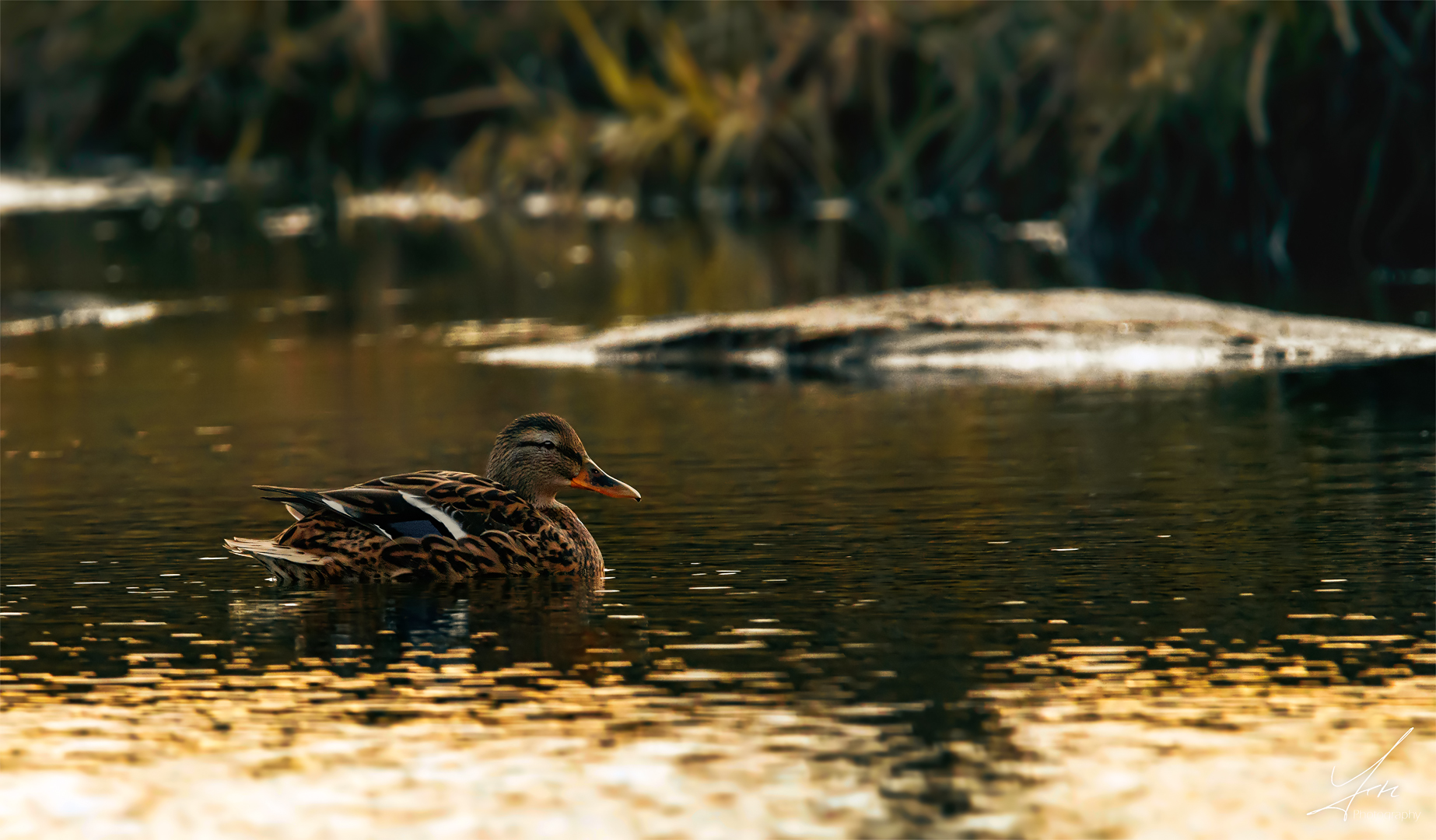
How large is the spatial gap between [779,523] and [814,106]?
22635 millimetres

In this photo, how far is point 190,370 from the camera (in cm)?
1789

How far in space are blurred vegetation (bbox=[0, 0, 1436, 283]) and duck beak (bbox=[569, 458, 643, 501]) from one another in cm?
1397

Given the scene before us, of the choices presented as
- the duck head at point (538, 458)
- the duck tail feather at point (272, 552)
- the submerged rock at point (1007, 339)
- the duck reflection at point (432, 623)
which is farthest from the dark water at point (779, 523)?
the submerged rock at point (1007, 339)

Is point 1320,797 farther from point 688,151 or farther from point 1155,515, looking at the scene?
point 688,151

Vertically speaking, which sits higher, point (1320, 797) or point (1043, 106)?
point (1043, 106)

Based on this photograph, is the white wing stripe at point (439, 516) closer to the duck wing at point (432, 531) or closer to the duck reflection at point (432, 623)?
the duck wing at point (432, 531)

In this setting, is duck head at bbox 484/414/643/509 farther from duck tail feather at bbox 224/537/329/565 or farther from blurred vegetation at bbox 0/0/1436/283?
blurred vegetation at bbox 0/0/1436/283

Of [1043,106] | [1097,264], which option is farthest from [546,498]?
[1043,106]

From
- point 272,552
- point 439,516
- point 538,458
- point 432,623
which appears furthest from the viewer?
point 538,458

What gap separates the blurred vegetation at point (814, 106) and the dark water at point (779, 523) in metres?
9.21

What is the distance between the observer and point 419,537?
933 centimetres

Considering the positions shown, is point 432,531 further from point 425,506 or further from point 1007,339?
point 1007,339

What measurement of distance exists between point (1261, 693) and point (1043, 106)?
862 inches

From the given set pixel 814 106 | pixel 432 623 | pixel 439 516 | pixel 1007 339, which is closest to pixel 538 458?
pixel 439 516
